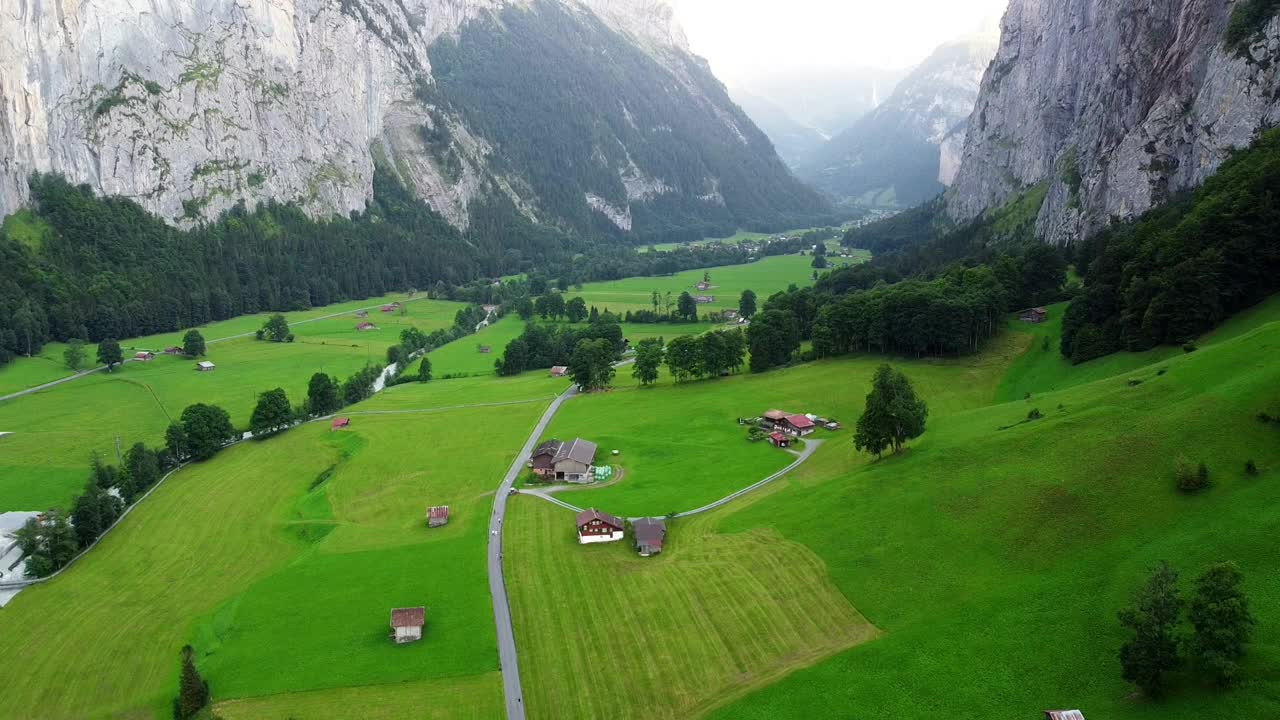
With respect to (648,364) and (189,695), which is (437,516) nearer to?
(189,695)

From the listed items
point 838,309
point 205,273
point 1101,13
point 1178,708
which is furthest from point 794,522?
point 205,273

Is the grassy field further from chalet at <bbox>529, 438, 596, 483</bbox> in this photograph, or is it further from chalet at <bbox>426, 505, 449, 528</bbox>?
chalet at <bbox>529, 438, 596, 483</bbox>

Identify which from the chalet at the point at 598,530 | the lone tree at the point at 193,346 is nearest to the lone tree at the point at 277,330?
the lone tree at the point at 193,346

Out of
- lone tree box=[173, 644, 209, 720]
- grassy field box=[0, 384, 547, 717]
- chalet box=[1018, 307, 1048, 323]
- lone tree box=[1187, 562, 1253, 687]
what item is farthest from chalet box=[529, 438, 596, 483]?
chalet box=[1018, 307, 1048, 323]

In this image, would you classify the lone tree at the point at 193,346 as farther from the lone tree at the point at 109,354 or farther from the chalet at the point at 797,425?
the chalet at the point at 797,425

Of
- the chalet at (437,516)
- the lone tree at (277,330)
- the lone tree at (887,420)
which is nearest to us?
the lone tree at (887,420)

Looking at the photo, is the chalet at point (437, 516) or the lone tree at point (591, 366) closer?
the chalet at point (437, 516)

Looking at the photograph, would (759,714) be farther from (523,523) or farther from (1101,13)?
(1101,13)

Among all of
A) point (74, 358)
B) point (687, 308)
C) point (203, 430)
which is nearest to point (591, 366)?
point (203, 430)
